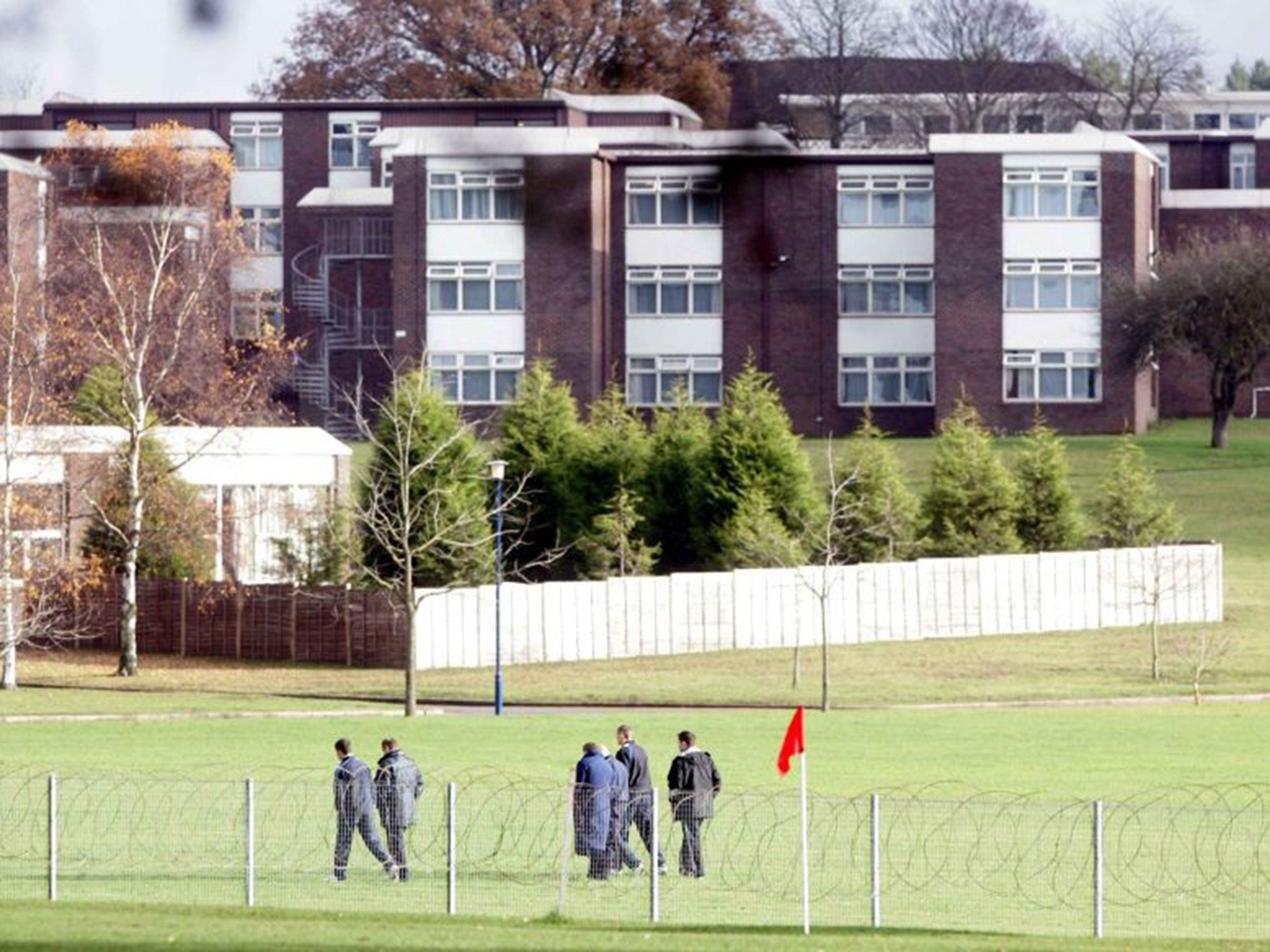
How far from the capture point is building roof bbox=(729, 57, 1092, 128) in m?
2.82

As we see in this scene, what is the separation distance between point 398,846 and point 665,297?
1698cm

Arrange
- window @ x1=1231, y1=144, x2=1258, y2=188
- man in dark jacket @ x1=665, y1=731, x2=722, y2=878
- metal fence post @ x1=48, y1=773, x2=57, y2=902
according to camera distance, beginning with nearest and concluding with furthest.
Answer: window @ x1=1231, y1=144, x2=1258, y2=188
metal fence post @ x1=48, y1=773, x2=57, y2=902
man in dark jacket @ x1=665, y1=731, x2=722, y2=878

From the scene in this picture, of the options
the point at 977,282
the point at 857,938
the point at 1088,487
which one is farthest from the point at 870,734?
the point at 1088,487

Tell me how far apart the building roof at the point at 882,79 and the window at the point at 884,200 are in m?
0.58

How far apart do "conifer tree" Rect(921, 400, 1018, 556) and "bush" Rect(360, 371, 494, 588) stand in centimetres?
1278

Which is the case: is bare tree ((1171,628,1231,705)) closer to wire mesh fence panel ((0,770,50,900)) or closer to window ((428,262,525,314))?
wire mesh fence panel ((0,770,50,900))

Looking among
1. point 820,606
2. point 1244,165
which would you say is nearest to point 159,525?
point 820,606

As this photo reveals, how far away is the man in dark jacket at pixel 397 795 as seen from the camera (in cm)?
2108

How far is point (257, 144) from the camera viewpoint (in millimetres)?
4164

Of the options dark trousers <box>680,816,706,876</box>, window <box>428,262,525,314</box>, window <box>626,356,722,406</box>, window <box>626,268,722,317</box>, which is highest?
window <box>626,356,722,406</box>

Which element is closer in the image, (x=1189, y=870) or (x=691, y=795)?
(x=691, y=795)

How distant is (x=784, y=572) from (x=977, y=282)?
29.7 m

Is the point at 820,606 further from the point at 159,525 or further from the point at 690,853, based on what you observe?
the point at 690,853

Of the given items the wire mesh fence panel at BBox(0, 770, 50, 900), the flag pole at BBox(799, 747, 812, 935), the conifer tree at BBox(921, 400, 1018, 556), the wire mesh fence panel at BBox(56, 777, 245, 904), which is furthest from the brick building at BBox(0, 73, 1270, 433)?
the conifer tree at BBox(921, 400, 1018, 556)
